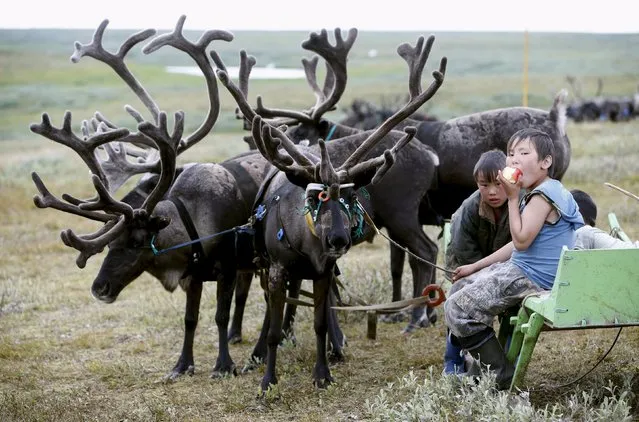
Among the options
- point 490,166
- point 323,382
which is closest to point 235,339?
point 323,382

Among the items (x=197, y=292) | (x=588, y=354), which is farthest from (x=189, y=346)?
(x=588, y=354)

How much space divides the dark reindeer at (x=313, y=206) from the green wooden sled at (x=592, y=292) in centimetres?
160

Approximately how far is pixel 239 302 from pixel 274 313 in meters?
1.74

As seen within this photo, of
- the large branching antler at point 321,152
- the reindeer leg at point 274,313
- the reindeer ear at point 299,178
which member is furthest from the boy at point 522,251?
the reindeer leg at point 274,313

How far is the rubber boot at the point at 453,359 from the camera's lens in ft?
20.5

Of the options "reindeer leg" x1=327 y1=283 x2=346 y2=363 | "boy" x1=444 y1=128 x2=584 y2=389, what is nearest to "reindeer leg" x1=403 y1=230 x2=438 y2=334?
"reindeer leg" x1=327 y1=283 x2=346 y2=363

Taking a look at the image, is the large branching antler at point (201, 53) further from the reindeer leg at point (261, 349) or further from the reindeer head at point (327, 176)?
the reindeer leg at point (261, 349)

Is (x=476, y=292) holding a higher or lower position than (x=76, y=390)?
higher

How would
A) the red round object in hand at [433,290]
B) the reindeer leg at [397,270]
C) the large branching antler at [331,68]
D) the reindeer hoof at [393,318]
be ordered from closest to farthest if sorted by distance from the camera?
1. the red round object in hand at [433,290]
2. the large branching antler at [331,68]
3. the reindeer leg at [397,270]
4. the reindeer hoof at [393,318]

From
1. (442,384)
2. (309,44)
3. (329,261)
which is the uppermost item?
(309,44)

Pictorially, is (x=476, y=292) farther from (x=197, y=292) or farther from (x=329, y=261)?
(x=197, y=292)

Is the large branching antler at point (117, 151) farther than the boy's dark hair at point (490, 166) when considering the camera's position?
Yes

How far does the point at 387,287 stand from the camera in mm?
9672

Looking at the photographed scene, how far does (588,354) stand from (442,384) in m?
2.02
